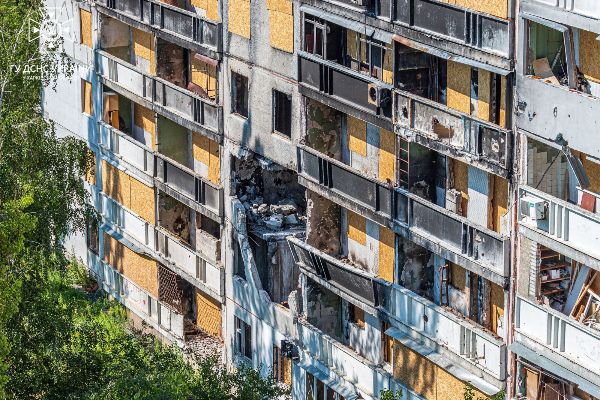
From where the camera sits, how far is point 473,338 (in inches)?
1906

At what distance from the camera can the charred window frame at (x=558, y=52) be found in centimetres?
4341

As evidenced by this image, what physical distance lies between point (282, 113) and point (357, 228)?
14.3 feet

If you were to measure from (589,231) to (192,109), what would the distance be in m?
19.9

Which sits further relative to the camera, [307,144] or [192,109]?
[192,109]

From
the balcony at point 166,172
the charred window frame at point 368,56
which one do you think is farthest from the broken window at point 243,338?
the charred window frame at point 368,56

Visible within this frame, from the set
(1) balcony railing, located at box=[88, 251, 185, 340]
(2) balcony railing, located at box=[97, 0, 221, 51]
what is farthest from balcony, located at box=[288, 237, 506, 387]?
(1) balcony railing, located at box=[88, 251, 185, 340]

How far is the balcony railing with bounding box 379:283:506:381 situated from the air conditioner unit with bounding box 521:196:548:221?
3682 mm

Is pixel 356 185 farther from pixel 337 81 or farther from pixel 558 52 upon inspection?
pixel 558 52

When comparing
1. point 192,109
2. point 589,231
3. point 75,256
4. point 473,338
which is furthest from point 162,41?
point 589,231

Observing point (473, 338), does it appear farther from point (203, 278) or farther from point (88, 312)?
point (88, 312)

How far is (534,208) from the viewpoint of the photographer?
45.1 meters

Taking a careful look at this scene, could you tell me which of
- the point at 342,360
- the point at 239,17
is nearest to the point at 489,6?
the point at 342,360

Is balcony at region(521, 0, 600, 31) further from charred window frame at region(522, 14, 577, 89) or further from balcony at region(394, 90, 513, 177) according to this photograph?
balcony at region(394, 90, 513, 177)

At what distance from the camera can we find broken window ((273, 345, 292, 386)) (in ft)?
187
